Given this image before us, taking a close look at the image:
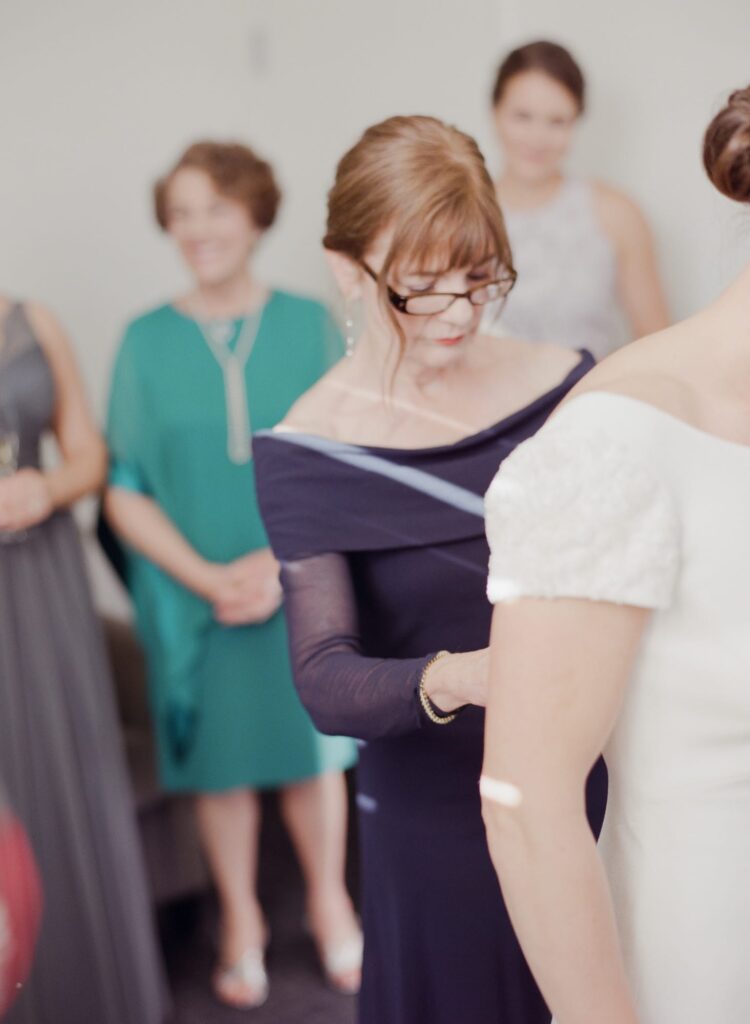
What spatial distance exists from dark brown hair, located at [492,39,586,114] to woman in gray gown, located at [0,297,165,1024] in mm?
967

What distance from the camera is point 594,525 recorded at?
2.60 feet

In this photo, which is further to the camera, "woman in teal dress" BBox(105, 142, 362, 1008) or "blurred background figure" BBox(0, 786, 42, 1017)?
"woman in teal dress" BBox(105, 142, 362, 1008)

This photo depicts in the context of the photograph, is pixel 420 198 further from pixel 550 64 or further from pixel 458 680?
pixel 550 64

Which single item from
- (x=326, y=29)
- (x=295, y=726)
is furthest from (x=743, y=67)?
(x=326, y=29)

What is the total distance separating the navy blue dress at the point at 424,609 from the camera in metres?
1.37

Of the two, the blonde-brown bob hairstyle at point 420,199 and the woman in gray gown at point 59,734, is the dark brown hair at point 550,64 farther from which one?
the blonde-brown bob hairstyle at point 420,199

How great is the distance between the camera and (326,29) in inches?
124

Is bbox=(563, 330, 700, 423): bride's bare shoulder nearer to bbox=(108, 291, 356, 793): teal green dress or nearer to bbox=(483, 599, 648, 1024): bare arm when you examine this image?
bbox=(483, 599, 648, 1024): bare arm

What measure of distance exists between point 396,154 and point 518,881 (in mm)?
752

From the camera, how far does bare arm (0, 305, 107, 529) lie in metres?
2.19

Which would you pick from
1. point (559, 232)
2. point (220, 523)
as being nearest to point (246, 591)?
point (220, 523)

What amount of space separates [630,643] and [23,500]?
156cm

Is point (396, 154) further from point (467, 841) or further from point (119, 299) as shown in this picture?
point (119, 299)

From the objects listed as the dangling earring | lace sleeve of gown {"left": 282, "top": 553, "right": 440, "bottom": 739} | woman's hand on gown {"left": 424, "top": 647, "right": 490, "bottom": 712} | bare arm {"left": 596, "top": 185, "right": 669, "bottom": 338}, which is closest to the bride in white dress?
woman's hand on gown {"left": 424, "top": 647, "right": 490, "bottom": 712}
